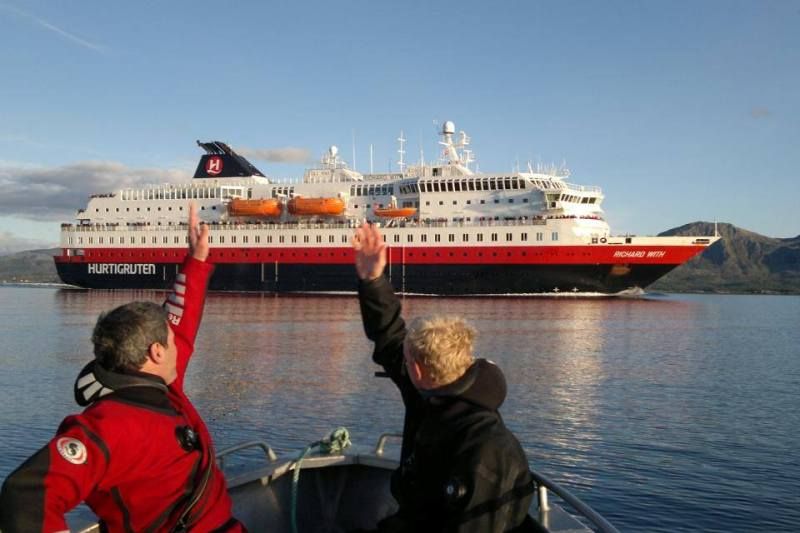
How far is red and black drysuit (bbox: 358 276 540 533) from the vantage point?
90.0 inches

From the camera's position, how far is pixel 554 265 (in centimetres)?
3816

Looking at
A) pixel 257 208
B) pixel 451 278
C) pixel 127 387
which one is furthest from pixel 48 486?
pixel 257 208

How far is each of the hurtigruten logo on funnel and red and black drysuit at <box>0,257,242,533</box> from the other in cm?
4810

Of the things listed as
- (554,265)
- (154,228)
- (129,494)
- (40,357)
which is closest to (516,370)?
(40,357)

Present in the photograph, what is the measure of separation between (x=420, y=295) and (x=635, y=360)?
2363 cm

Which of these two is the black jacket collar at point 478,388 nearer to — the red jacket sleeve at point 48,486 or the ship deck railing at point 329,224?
the red jacket sleeve at point 48,486

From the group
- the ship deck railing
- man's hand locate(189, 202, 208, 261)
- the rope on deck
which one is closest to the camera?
man's hand locate(189, 202, 208, 261)

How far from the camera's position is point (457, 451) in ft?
7.63

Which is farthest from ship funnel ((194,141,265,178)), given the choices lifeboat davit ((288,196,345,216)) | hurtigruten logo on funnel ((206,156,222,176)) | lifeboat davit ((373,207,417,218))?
lifeboat davit ((373,207,417,218))

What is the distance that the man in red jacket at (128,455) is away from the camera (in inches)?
78.4

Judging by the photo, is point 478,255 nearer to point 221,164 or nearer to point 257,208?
point 257,208

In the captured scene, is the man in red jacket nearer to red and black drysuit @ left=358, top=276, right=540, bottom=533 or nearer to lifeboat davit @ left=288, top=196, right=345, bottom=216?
red and black drysuit @ left=358, top=276, right=540, bottom=533

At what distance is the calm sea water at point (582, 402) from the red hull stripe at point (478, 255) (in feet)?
42.1

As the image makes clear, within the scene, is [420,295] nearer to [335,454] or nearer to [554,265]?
[554,265]
